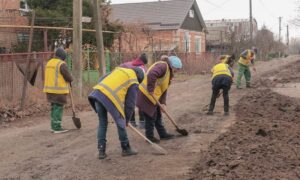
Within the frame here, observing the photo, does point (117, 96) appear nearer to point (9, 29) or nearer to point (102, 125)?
point (102, 125)

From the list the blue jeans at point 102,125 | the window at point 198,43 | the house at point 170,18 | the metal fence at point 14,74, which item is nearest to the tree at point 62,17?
the metal fence at point 14,74

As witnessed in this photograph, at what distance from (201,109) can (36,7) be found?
10.4m

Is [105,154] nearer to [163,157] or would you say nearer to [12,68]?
[163,157]

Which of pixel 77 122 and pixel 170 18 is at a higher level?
pixel 170 18

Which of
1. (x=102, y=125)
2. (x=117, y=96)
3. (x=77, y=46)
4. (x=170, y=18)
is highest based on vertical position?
(x=170, y=18)

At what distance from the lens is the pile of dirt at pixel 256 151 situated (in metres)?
5.75

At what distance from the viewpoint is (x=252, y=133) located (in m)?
8.59

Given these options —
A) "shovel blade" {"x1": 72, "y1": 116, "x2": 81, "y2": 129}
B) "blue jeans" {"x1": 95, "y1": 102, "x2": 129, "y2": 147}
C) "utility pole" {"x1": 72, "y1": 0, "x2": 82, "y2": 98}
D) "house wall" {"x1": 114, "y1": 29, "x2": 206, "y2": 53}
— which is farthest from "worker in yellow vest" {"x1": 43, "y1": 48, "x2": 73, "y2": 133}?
"house wall" {"x1": 114, "y1": 29, "x2": 206, "y2": 53}

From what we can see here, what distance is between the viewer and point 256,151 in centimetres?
683

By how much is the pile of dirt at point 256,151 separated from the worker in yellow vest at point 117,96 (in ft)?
4.33

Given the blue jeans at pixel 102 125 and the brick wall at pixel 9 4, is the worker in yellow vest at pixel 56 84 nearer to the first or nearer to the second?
the blue jeans at pixel 102 125

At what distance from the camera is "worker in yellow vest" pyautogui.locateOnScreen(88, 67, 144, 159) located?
6941 millimetres

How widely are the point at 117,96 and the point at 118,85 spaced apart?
16 cm

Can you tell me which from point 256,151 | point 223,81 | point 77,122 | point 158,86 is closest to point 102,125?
point 158,86
